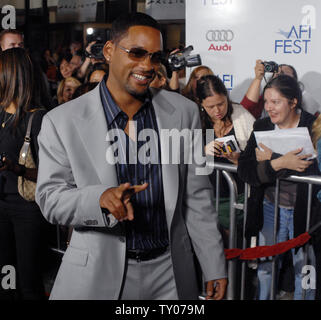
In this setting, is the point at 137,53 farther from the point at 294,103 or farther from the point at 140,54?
the point at 294,103

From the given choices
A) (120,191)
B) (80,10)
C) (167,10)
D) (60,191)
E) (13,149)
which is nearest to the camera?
(120,191)

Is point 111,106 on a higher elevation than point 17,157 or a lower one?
higher

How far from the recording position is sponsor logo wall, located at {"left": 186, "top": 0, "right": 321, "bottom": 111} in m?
3.55

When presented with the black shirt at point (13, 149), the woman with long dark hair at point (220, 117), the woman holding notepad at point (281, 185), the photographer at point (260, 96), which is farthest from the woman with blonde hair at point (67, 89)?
the woman holding notepad at point (281, 185)

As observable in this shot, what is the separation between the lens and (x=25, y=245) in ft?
9.73

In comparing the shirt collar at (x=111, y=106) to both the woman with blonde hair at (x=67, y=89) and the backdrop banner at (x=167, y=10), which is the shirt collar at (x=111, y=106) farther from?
the backdrop banner at (x=167, y=10)

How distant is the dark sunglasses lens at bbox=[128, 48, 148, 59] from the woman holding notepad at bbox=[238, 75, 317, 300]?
1.55 metres

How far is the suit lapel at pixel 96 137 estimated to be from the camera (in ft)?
5.94

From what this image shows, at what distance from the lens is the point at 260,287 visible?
11.0 feet

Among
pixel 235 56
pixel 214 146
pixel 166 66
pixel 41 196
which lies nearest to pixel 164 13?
pixel 166 66

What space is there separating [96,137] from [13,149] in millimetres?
1236

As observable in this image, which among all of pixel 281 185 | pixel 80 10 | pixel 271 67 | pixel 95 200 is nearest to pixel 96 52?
pixel 80 10
